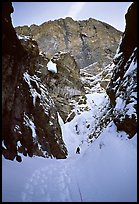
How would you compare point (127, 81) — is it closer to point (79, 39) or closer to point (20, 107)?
point (20, 107)

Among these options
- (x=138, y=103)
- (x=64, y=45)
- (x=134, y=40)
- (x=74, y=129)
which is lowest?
(x=74, y=129)

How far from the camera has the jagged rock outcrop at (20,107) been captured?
16.3 m

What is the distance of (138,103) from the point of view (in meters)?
12.7

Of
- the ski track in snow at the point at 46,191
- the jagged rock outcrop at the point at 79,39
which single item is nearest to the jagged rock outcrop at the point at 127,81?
the ski track in snow at the point at 46,191

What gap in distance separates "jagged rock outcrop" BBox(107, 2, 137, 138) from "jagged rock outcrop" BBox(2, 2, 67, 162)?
25.3 ft

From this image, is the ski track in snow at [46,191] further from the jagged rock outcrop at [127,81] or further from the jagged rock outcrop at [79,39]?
the jagged rock outcrop at [79,39]

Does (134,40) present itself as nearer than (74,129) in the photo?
Yes

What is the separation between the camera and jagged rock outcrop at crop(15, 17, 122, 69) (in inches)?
4405

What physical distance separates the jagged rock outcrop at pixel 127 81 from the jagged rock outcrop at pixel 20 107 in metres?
7.72

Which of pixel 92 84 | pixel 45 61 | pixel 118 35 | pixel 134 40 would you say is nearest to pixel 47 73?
pixel 45 61

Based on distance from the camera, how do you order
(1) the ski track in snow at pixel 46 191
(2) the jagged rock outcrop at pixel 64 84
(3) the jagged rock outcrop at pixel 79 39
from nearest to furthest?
(1) the ski track in snow at pixel 46 191 → (2) the jagged rock outcrop at pixel 64 84 → (3) the jagged rock outcrop at pixel 79 39

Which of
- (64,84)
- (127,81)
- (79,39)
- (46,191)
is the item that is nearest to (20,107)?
(127,81)

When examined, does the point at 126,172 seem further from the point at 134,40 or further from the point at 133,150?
the point at 134,40

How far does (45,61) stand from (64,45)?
62455 mm
